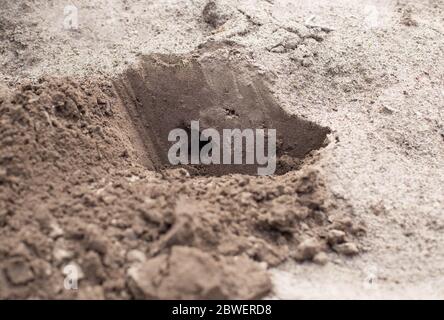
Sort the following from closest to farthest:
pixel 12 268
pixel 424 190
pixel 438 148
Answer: pixel 12 268 → pixel 424 190 → pixel 438 148

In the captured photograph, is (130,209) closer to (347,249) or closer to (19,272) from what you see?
(19,272)

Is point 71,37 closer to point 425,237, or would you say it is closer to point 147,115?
point 147,115

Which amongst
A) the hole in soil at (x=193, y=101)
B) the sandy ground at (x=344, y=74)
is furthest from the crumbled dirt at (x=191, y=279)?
the hole in soil at (x=193, y=101)

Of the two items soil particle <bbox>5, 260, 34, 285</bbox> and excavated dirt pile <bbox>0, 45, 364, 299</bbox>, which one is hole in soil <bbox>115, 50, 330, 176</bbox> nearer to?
excavated dirt pile <bbox>0, 45, 364, 299</bbox>

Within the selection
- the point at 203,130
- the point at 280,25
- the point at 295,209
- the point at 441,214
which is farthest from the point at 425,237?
the point at 280,25

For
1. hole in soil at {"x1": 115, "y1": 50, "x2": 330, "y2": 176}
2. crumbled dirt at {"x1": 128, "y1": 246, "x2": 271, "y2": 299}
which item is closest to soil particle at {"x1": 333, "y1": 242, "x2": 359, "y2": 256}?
crumbled dirt at {"x1": 128, "y1": 246, "x2": 271, "y2": 299}

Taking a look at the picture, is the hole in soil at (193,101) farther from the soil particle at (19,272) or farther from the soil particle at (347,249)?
the soil particle at (19,272)
